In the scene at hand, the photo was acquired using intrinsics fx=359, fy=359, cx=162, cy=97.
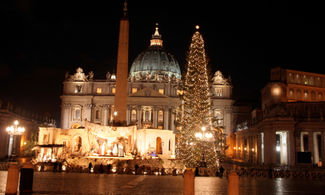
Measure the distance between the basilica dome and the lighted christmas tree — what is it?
70.3 metres

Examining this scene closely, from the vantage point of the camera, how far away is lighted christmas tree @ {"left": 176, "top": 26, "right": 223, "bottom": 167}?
1105 inches

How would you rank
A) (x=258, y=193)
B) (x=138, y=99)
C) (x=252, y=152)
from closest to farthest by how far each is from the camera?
(x=258, y=193)
(x=252, y=152)
(x=138, y=99)

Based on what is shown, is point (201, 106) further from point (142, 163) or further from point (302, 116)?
point (302, 116)

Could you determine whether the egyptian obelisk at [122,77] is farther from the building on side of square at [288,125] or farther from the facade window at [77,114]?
the facade window at [77,114]

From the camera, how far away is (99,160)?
2917 centimetres

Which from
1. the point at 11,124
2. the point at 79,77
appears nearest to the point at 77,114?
the point at 79,77

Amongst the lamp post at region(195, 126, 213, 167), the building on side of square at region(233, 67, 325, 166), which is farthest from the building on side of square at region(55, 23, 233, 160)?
the lamp post at region(195, 126, 213, 167)

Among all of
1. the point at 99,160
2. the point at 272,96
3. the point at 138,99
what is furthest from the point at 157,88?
the point at 99,160

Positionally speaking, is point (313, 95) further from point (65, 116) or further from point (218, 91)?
point (65, 116)

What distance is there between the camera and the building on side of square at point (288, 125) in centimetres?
4350

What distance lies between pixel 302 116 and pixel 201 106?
21.6 meters

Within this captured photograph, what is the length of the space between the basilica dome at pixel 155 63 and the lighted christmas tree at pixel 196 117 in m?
70.3

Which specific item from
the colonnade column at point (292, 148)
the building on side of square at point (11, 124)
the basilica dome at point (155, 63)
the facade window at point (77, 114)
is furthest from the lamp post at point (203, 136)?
the basilica dome at point (155, 63)

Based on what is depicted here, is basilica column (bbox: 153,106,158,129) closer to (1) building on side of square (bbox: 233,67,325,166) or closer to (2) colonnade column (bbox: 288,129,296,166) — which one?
(1) building on side of square (bbox: 233,67,325,166)
